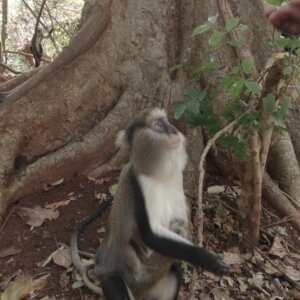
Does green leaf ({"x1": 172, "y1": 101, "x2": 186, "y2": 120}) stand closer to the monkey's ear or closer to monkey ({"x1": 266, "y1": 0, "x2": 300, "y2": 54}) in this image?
the monkey's ear

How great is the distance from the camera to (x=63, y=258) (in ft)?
12.1

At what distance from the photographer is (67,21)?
10.6m

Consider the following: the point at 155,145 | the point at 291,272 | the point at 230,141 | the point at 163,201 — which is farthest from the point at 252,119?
the point at 291,272

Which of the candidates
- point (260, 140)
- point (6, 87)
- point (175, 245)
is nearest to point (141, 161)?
point (175, 245)

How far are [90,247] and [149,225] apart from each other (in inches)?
37.1

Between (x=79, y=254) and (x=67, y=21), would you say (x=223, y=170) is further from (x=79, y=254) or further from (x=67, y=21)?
(x=67, y=21)

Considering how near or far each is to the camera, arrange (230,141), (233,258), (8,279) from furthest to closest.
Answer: (233,258) → (8,279) → (230,141)

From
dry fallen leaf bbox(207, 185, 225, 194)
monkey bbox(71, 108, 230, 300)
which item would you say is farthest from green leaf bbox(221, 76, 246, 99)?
dry fallen leaf bbox(207, 185, 225, 194)

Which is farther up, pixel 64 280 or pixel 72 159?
pixel 72 159

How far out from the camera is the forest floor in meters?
3.48

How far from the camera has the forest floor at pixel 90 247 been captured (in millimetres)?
3477

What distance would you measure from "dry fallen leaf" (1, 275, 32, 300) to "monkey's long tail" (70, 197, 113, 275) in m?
0.35

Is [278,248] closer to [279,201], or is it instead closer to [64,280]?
[279,201]

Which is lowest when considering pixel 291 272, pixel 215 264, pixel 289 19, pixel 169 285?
pixel 291 272
